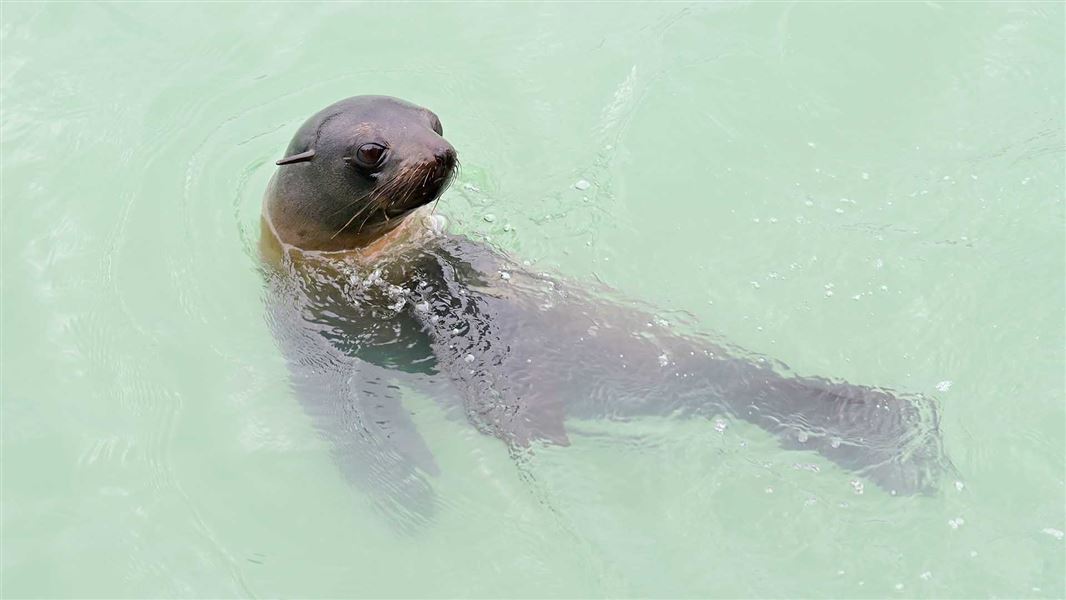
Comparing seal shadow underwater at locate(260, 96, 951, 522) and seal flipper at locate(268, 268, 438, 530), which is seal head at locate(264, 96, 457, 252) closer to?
seal shadow underwater at locate(260, 96, 951, 522)

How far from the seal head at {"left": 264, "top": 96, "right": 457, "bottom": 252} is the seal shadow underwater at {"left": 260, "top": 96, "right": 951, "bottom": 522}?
11 millimetres

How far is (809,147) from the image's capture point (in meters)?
7.82

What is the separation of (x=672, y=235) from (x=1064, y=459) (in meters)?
2.61

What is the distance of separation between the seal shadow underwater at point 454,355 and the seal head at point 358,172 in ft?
0.04

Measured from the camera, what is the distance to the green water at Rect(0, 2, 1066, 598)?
18.8 ft

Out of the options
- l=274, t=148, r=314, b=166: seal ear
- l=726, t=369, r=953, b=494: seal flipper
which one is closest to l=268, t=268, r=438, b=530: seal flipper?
l=274, t=148, r=314, b=166: seal ear

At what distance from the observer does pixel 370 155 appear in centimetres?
582

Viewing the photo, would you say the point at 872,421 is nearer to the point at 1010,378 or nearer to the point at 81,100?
the point at 1010,378

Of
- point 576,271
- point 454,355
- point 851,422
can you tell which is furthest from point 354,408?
point 851,422

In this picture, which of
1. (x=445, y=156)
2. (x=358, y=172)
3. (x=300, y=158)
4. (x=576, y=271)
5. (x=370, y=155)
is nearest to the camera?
(x=445, y=156)

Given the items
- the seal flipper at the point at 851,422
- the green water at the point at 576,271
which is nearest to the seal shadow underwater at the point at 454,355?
the seal flipper at the point at 851,422

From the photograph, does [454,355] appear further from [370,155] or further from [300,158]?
[300,158]

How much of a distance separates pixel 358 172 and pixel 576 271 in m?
1.59

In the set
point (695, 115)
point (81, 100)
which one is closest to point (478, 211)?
point (695, 115)
